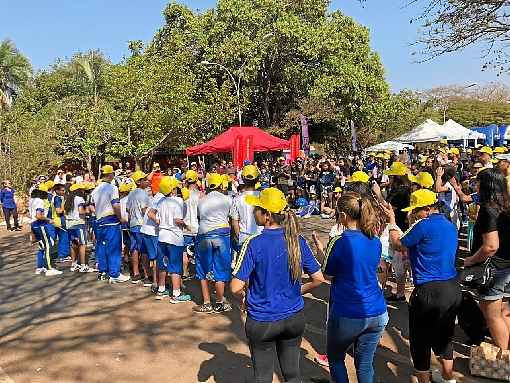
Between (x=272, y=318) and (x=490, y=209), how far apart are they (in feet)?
6.90

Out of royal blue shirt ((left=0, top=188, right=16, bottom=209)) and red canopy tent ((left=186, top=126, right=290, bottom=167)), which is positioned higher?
red canopy tent ((left=186, top=126, right=290, bottom=167))

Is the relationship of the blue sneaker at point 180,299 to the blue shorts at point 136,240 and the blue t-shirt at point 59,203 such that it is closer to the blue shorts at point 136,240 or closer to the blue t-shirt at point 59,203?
the blue shorts at point 136,240

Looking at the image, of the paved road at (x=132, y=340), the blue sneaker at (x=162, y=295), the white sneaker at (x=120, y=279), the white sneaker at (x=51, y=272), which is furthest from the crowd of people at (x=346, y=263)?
the white sneaker at (x=51, y=272)

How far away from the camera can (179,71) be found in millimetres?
28375

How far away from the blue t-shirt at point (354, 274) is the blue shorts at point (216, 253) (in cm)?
306

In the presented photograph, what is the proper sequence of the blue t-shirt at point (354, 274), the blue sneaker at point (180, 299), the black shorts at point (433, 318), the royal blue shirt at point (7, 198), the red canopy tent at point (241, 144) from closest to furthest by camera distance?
the blue t-shirt at point (354, 274) < the black shorts at point (433, 318) < the blue sneaker at point (180, 299) < the royal blue shirt at point (7, 198) < the red canopy tent at point (241, 144)

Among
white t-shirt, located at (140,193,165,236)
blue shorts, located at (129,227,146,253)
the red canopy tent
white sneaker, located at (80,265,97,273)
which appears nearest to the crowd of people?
white t-shirt, located at (140,193,165,236)

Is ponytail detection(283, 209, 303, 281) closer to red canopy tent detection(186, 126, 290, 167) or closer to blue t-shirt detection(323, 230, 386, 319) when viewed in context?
blue t-shirt detection(323, 230, 386, 319)

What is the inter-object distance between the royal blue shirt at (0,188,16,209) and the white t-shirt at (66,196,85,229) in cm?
816

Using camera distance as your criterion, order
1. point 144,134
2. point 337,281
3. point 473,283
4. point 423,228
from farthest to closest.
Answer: point 144,134, point 473,283, point 423,228, point 337,281

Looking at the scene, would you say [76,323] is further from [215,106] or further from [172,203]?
[215,106]

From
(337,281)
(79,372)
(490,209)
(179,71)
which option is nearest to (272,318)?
(337,281)

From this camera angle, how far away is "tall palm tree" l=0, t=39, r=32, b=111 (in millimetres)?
34281

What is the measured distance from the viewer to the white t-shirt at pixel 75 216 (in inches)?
351
